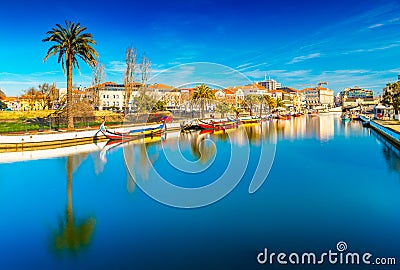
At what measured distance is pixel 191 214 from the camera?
8.31 meters

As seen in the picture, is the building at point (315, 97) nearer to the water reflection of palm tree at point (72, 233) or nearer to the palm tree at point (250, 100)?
the palm tree at point (250, 100)

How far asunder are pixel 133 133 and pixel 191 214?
19.3 meters

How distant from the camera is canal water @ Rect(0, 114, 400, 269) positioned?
6.04 m

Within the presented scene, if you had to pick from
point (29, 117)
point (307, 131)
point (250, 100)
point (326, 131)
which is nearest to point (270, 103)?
point (250, 100)

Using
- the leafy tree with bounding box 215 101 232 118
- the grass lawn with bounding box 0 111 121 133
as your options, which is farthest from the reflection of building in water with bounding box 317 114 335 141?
the grass lawn with bounding box 0 111 121 133

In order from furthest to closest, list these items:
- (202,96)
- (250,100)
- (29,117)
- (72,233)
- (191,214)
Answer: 1. (250,100)
2. (202,96)
3. (29,117)
4. (191,214)
5. (72,233)

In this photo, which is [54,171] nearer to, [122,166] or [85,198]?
[122,166]

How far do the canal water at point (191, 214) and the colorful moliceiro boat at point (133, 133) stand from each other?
27.5ft

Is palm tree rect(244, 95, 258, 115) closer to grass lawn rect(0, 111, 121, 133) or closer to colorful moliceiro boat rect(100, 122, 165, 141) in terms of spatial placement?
grass lawn rect(0, 111, 121, 133)

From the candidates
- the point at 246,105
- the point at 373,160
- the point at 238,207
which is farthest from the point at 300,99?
the point at 238,207

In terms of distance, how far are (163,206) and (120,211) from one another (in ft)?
→ 3.69

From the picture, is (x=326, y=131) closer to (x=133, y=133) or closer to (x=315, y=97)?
(x=133, y=133)

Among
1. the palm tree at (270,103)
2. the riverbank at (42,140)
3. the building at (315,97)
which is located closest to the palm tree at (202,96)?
the riverbank at (42,140)

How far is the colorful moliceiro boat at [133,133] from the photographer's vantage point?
23812mm
